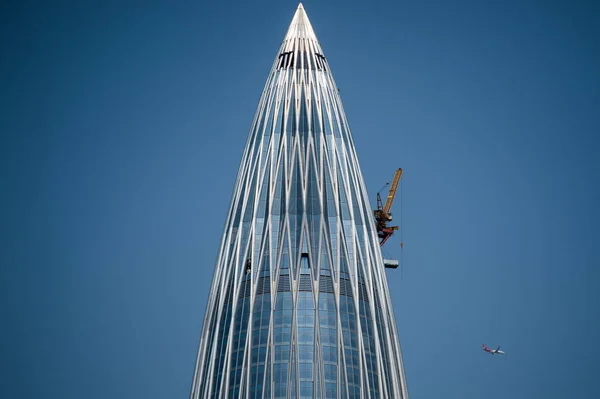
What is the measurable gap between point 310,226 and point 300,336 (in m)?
18.4

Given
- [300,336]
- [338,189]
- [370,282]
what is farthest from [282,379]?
[338,189]

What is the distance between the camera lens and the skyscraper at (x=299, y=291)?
586 feet

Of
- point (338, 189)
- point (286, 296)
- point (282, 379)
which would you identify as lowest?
point (282, 379)

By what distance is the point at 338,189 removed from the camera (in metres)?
194

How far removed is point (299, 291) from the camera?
604 ft

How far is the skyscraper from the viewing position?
178 m

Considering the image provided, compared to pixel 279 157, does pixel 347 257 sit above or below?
below

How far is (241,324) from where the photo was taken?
182625mm

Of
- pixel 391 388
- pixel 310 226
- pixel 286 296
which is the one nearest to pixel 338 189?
pixel 310 226

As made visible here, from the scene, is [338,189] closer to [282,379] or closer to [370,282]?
[370,282]

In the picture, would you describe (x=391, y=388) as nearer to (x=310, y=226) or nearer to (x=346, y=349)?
(x=346, y=349)

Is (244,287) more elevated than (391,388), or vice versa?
(244,287)

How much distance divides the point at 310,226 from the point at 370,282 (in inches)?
519

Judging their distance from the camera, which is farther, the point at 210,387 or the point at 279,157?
the point at 279,157
